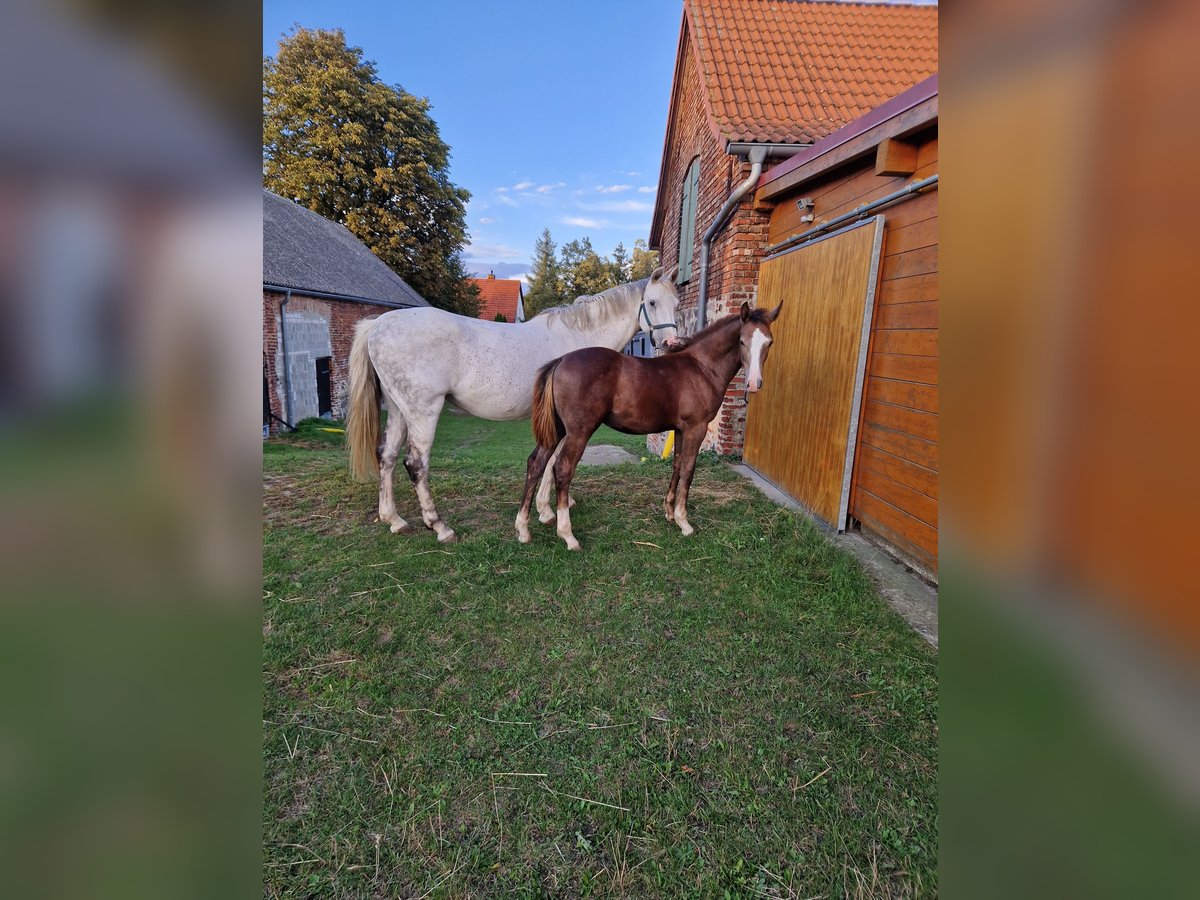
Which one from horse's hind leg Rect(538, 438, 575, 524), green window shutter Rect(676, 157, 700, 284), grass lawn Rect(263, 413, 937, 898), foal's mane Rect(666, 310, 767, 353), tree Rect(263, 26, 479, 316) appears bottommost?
grass lawn Rect(263, 413, 937, 898)

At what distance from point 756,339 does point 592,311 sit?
1316 mm

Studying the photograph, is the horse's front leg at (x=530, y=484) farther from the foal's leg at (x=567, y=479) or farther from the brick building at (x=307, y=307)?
the brick building at (x=307, y=307)

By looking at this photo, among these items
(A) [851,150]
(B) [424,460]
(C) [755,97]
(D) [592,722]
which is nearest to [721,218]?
(C) [755,97]

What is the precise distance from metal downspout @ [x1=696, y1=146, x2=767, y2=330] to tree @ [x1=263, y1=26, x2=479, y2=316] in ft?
49.2

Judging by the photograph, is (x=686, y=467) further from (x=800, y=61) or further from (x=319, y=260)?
(x=319, y=260)

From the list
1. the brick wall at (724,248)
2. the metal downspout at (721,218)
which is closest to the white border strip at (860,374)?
the brick wall at (724,248)

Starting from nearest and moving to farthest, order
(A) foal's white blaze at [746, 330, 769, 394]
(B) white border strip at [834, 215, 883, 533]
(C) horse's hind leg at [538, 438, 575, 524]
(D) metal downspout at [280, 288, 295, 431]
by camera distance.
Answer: (A) foal's white blaze at [746, 330, 769, 394] < (B) white border strip at [834, 215, 883, 533] < (C) horse's hind leg at [538, 438, 575, 524] < (D) metal downspout at [280, 288, 295, 431]

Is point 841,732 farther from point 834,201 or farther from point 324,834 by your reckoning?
point 834,201

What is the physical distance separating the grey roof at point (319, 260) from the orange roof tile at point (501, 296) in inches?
669

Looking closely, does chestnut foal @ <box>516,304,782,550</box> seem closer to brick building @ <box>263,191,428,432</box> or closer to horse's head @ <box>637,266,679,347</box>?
horse's head @ <box>637,266,679,347</box>

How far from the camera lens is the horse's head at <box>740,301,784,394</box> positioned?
135 inches

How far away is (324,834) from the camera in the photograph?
1590mm

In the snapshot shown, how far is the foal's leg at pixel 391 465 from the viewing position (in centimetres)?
384

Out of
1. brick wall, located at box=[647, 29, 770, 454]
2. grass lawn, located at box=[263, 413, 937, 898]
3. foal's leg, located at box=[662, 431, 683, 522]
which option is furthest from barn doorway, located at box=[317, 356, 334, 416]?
foal's leg, located at box=[662, 431, 683, 522]
